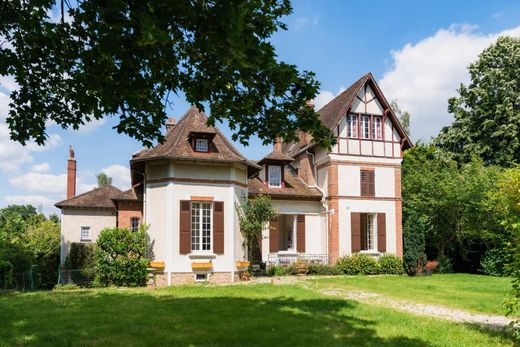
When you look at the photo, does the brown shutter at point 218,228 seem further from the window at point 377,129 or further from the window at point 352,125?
the window at point 377,129

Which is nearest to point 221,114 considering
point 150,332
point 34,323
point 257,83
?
point 257,83

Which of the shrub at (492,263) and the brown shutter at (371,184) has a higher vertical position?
the brown shutter at (371,184)

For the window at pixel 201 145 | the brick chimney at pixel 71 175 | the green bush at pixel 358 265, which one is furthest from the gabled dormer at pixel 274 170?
the brick chimney at pixel 71 175

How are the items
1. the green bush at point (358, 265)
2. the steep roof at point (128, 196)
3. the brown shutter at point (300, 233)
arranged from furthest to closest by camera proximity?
the brown shutter at point (300, 233) < the green bush at point (358, 265) < the steep roof at point (128, 196)

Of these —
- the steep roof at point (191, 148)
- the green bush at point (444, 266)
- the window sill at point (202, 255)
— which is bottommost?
the green bush at point (444, 266)

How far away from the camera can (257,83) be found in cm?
588

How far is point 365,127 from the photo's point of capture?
79.5 ft

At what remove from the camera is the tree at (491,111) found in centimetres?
2973

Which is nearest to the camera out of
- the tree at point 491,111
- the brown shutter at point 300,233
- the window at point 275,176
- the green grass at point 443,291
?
the green grass at point 443,291

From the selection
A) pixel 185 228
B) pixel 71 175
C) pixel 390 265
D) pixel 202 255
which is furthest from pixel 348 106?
pixel 71 175

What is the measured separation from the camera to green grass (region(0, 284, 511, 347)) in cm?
776

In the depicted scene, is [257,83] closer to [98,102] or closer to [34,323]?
[98,102]

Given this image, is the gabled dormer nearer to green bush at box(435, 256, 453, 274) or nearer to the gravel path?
the gravel path

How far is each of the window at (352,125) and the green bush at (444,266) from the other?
8.78 meters
